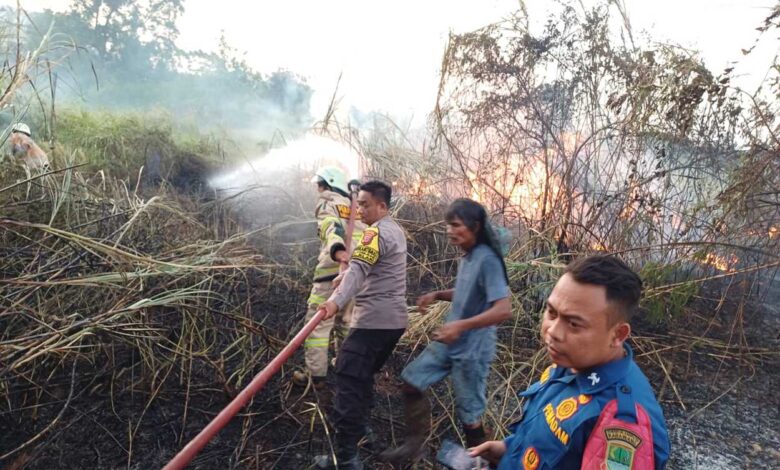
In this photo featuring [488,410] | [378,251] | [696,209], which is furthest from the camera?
[696,209]

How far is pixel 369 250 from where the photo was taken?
111 inches

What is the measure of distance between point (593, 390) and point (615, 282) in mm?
299

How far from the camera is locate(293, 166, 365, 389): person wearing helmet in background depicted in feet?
11.9

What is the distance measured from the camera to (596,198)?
18.4 ft

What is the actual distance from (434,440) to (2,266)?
122 inches

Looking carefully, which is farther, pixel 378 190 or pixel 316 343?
pixel 316 343

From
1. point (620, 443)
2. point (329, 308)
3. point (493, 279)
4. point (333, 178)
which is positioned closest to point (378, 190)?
point (329, 308)

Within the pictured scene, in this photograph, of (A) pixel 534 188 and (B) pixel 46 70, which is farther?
(A) pixel 534 188

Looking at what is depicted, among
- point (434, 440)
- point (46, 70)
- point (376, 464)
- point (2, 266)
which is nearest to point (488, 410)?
point (434, 440)

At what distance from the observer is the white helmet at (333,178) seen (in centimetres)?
425

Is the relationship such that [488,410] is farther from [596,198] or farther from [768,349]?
[768,349]

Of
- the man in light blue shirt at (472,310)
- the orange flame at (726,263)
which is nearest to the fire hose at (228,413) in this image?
the man in light blue shirt at (472,310)

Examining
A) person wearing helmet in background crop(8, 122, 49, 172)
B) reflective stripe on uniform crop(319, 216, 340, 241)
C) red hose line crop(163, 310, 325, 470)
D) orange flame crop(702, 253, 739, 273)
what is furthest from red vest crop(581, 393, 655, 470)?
orange flame crop(702, 253, 739, 273)

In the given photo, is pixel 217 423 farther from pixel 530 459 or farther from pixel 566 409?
pixel 566 409
